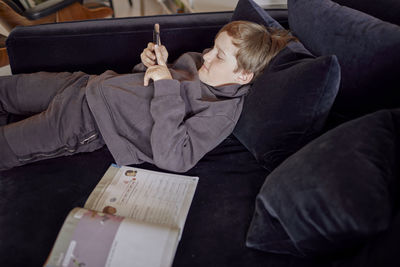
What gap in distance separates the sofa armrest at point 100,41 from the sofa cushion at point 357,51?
1.37 ft

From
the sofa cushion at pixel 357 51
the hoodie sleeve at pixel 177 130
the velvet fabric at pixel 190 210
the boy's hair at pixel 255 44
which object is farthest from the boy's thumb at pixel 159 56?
the sofa cushion at pixel 357 51

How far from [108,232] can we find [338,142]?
67 centimetres

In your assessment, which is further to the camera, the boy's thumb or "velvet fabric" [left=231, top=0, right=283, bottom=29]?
"velvet fabric" [left=231, top=0, right=283, bottom=29]

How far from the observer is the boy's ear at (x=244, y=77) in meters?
1.07

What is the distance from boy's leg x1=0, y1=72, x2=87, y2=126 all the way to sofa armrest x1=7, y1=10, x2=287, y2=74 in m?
0.21

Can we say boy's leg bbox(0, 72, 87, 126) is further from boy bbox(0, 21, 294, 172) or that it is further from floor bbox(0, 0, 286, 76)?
floor bbox(0, 0, 286, 76)

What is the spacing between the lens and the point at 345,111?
922mm

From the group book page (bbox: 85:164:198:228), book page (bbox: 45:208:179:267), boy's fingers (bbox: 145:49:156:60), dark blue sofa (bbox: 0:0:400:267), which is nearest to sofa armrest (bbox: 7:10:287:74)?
dark blue sofa (bbox: 0:0:400:267)

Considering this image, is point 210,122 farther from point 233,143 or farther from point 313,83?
point 313,83

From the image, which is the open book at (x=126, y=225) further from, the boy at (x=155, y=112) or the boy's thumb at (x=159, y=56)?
the boy's thumb at (x=159, y=56)

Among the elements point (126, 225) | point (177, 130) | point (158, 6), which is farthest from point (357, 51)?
point (158, 6)

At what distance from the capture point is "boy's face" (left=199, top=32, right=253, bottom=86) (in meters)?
1.03

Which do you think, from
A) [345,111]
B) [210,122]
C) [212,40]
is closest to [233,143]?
[210,122]

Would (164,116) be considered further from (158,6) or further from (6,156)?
(158,6)
